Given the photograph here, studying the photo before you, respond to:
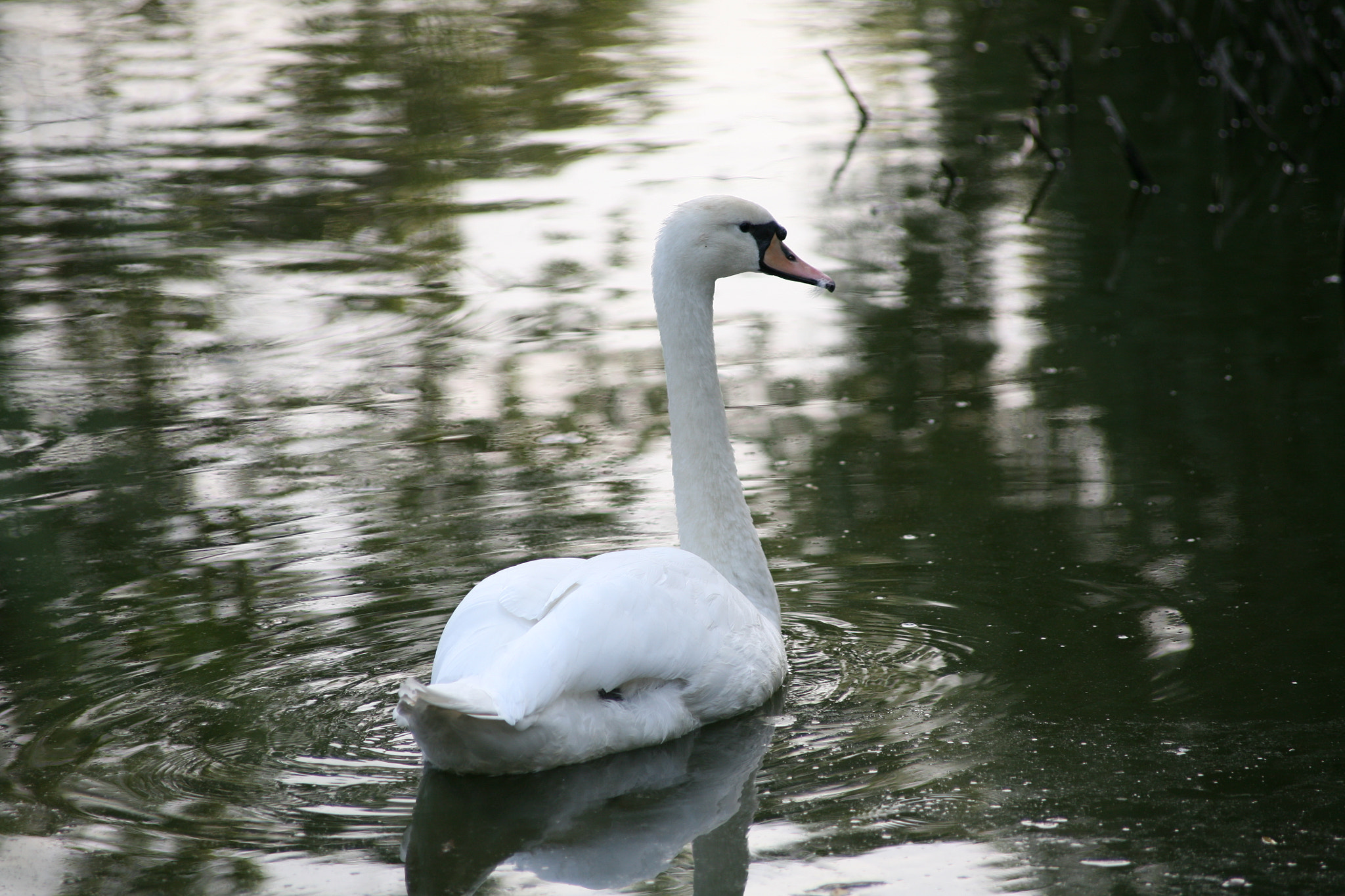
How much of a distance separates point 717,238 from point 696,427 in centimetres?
70

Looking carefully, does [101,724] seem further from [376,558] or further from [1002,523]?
[1002,523]

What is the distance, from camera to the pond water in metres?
4.64

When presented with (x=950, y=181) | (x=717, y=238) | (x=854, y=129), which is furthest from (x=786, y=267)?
(x=854, y=129)

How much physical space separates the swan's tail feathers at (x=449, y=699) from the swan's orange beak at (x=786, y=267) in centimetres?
230

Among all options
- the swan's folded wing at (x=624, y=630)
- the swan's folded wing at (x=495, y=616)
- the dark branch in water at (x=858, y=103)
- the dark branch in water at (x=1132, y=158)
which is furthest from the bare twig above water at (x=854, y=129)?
the swan's folded wing at (x=495, y=616)

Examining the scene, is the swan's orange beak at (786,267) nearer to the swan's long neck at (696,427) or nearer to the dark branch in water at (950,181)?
the swan's long neck at (696,427)

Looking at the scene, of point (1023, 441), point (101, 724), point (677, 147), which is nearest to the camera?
point (101, 724)

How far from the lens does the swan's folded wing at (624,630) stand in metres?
4.65

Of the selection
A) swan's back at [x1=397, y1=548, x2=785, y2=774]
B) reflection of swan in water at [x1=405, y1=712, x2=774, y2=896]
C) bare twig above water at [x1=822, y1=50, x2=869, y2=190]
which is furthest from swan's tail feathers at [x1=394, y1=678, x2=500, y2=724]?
bare twig above water at [x1=822, y1=50, x2=869, y2=190]

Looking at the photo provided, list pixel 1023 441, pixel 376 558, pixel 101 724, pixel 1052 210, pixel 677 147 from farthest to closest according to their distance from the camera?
pixel 677 147, pixel 1052 210, pixel 1023 441, pixel 376 558, pixel 101 724

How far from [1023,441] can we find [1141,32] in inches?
520

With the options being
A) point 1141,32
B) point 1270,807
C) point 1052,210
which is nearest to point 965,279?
point 1052,210

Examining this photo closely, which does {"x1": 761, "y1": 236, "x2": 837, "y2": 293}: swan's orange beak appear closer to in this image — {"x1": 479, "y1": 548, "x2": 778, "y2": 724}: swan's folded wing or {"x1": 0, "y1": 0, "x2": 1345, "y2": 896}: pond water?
{"x1": 0, "y1": 0, "x2": 1345, "y2": 896}: pond water

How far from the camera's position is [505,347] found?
9.93 metres
